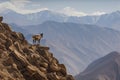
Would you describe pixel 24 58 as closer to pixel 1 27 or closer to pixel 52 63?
pixel 52 63

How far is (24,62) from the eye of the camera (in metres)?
60.1

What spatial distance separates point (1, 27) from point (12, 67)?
1921cm

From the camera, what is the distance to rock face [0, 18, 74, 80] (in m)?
57.3

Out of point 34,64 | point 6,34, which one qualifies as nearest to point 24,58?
point 34,64

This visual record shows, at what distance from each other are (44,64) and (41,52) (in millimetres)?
8252

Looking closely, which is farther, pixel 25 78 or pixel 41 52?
pixel 41 52

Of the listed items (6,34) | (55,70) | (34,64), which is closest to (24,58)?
(34,64)

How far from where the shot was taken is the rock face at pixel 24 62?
57281 mm

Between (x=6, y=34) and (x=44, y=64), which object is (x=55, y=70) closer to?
(x=44, y=64)

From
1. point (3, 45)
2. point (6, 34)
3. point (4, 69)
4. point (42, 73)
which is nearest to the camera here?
point (4, 69)

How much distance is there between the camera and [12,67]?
188 ft

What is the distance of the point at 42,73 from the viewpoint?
60.5 m

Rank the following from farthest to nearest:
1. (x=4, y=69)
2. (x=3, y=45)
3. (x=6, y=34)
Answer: (x=6, y=34), (x=3, y=45), (x=4, y=69)

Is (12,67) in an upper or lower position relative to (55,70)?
upper
